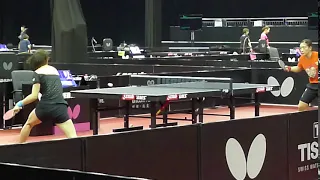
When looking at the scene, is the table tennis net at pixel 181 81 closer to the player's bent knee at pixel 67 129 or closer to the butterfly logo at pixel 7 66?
the player's bent knee at pixel 67 129

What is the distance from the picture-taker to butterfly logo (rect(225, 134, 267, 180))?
740 centimetres

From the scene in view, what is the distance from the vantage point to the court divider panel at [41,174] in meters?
4.01

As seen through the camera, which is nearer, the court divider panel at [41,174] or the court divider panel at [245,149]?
the court divider panel at [41,174]

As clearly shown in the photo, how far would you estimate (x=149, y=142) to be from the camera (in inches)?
262

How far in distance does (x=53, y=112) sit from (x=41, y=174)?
188 inches

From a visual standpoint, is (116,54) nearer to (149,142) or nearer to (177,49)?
(177,49)

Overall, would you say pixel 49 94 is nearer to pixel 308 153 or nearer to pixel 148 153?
pixel 148 153

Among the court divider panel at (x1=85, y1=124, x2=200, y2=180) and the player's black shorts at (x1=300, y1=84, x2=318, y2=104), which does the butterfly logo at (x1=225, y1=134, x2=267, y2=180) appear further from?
the player's black shorts at (x1=300, y1=84, x2=318, y2=104)

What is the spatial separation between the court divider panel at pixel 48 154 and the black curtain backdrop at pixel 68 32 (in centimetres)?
1354

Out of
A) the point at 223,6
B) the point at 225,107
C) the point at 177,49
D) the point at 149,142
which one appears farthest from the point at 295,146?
the point at 223,6

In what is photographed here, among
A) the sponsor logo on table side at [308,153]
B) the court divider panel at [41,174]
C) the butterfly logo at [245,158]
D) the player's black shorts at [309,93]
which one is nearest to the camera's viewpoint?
the court divider panel at [41,174]

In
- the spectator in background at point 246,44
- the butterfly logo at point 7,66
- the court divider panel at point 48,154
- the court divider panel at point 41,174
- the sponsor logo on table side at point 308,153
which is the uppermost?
the spectator in background at point 246,44

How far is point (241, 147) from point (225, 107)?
27.8 ft

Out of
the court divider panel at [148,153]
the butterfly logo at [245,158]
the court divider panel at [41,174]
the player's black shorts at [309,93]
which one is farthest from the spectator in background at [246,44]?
the court divider panel at [41,174]
